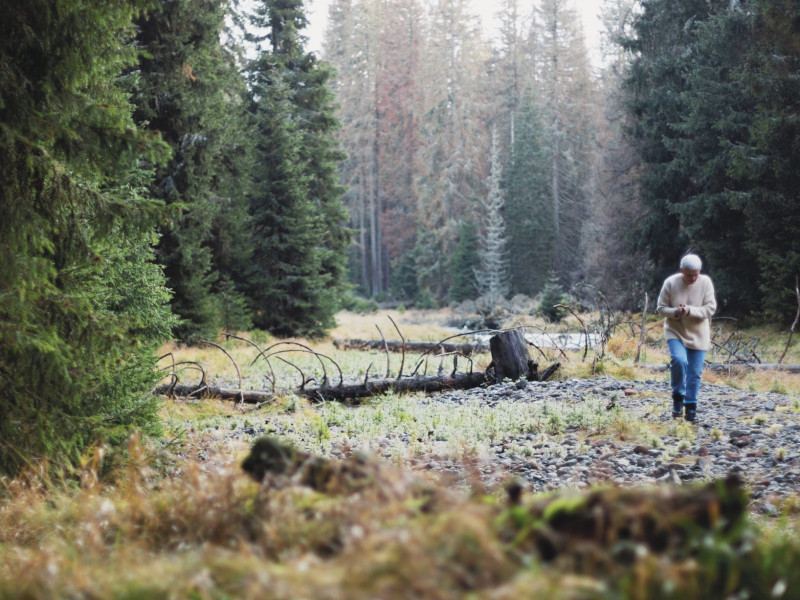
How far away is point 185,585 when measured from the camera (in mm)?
1991

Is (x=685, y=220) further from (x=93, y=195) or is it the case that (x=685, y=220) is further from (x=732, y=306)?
(x=93, y=195)

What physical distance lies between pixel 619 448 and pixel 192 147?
12.8 metres

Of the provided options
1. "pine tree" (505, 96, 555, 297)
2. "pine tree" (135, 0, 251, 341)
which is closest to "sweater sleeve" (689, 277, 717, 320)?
"pine tree" (135, 0, 251, 341)

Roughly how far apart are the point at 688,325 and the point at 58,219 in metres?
6.52

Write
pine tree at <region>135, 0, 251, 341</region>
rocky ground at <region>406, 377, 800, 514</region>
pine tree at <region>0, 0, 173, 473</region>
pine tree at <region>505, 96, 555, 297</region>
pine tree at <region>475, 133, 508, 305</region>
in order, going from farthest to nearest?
pine tree at <region>505, 96, 555, 297</region> < pine tree at <region>475, 133, 508, 305</region> < pine tree at <region>135, 0, 251, 341</region> < rocky ground at <region>406, 377, 800, 514</region> < pine tree at <region>0, 0, 173, 473</region>

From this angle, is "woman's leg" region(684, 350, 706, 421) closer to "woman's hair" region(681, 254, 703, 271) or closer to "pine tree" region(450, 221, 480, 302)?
"woman's hair" region(681, 254, 703, 271)

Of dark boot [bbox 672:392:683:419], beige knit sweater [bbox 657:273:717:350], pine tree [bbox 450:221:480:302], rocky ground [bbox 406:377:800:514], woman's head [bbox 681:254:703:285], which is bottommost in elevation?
rocky ground [bbox 406:377:800:514]

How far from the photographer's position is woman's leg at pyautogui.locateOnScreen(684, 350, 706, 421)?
7.46 meters

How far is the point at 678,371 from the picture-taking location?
7.49 m

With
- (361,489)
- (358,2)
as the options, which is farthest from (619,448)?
(358,2)

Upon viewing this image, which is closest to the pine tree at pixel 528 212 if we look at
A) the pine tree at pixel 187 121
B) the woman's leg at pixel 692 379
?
the pine tree at pixel 187 121

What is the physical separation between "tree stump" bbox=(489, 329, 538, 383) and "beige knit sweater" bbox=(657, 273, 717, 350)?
11.7 ft

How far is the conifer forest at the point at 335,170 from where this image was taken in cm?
466

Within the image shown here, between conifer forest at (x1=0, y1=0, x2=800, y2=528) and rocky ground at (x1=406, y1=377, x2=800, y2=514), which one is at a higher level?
conifer forest at (x1=0, y1=0, x2=800, y2=528)
